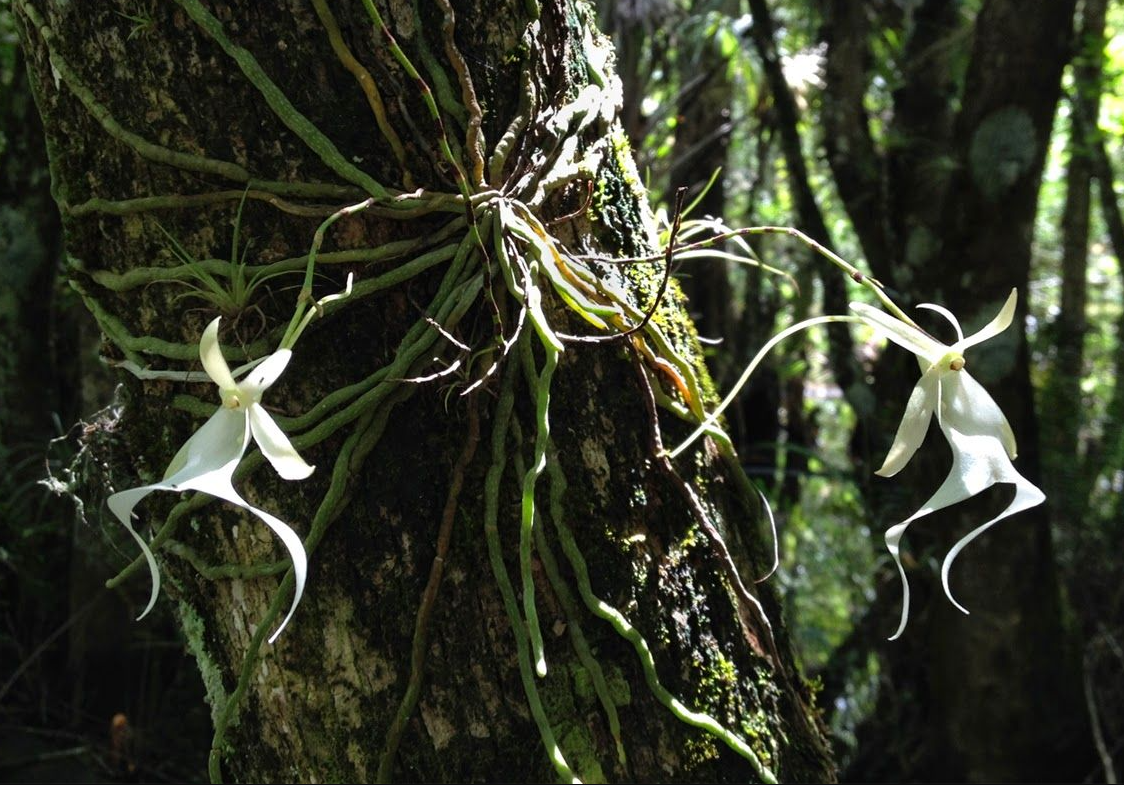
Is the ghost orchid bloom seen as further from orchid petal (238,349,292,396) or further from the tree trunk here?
the tree trunk

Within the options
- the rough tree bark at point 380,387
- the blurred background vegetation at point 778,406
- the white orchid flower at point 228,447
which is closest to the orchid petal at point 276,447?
the white orchid flower at point 228,447

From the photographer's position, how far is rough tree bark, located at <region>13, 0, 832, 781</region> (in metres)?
0.67

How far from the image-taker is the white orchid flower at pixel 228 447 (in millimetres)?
541

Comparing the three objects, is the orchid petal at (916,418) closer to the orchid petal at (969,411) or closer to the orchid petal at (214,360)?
the orchid petal at (969,411)

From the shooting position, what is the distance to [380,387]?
2.21ft

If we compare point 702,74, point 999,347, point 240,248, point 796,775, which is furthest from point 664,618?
point 702,74

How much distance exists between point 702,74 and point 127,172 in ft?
7.42

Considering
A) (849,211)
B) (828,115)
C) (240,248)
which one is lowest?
(240,248)

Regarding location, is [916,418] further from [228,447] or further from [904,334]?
[228,447]

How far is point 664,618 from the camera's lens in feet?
2.42

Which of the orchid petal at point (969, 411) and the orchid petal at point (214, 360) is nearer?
the orchid petal at point (214, 360)

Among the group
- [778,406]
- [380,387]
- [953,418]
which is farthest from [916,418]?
[778,406]

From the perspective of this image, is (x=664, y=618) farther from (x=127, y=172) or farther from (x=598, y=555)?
(x=127, y=172)

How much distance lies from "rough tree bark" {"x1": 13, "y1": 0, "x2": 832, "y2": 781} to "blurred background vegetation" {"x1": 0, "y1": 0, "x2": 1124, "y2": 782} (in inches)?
50.2
